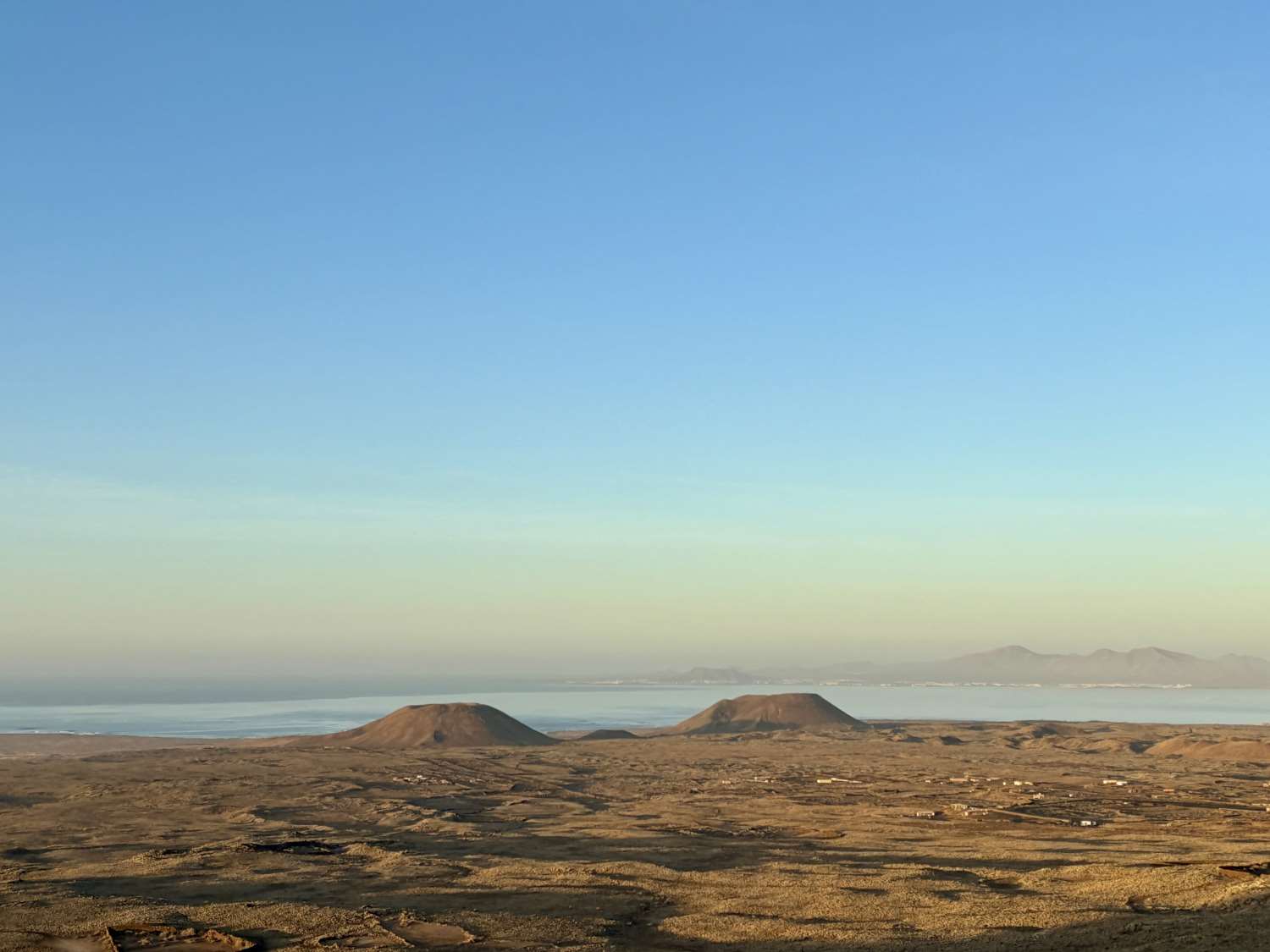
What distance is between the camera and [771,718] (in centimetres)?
19075

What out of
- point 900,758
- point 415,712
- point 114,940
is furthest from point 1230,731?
point 114,940

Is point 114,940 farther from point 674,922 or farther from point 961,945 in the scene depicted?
point 961,945

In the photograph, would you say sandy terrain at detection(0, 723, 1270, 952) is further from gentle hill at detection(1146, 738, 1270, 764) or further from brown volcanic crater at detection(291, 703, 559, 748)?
brown volcanic crater at detection(291, 703, 559, 748)

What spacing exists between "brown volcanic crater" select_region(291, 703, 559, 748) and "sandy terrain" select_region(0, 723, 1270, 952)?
128 ft

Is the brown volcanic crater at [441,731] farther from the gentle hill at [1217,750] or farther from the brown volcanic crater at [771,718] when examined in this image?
the gentle hill at [1217,750]

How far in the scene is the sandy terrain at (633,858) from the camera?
114ft

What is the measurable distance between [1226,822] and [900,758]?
201 feet

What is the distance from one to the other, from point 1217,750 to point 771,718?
259ft

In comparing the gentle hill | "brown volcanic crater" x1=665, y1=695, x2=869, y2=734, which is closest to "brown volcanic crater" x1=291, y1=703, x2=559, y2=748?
"brown volcanic crater" x1=665, y1=695, x2=869, y2=734

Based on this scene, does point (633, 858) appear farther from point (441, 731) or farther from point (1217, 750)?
point (441, 731)

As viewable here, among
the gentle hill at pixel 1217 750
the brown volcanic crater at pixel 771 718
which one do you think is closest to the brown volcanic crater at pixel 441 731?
the brown volcanic crater at pixel 771 718

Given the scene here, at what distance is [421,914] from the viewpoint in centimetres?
3862

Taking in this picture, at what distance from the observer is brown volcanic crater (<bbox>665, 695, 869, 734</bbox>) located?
186000 millimetres

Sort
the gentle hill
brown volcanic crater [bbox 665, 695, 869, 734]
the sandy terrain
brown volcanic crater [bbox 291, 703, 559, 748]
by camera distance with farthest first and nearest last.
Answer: brown volcanic crater [bbox 665, 695, 869, 734] < brown volcanic crater [bbox 291, 703, 559, 748] < the gentle hill < the sandy terrain
